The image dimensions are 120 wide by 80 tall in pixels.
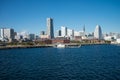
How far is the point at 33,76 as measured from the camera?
122 ft

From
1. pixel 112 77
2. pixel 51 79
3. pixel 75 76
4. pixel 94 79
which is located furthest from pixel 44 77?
pixel 112 77

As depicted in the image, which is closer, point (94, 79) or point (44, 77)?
point (94, 79)

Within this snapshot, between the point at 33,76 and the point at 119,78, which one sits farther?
the point at 33,76

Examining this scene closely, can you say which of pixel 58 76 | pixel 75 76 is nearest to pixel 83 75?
pixel 75 76

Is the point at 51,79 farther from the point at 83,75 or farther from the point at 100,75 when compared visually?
the point at 100,75

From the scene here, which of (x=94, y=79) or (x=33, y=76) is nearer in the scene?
(x=94, y=79)

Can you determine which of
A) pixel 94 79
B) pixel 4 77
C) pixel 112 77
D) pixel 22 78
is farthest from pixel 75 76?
pixel 4 77

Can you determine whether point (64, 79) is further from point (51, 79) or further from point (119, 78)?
point (119, 78)

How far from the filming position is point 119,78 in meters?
34.3

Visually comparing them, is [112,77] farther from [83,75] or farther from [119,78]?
[83,75]

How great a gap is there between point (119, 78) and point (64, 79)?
345 inches

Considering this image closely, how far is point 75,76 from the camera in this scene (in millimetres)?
36781

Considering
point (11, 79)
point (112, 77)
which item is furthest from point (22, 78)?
point (112, 77)

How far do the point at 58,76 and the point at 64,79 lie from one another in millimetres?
2831
